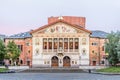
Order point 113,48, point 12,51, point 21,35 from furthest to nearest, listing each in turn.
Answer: point 21,35 < point 12,51 < point 113,48

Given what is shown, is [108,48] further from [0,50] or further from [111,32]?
[0,50]

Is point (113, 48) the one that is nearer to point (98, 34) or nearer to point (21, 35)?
point (98, 34)

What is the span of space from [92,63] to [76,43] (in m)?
5.89

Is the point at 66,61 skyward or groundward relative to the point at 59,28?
groundward

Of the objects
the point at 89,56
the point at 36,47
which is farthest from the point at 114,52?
the point at 36,47

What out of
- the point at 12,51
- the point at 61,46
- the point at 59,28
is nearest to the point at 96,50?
the point at 61,46

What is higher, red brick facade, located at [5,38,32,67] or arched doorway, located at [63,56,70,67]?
red brick facade, located at [5,38,32,67]

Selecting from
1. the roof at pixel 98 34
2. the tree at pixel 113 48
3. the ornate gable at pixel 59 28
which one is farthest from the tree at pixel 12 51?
the tree at pixel 113 48

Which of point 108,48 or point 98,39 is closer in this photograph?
point 108,48

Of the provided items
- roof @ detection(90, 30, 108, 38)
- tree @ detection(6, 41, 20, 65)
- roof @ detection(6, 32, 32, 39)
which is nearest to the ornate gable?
roof @ detection(90, 30, 108, 38)

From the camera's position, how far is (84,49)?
104m

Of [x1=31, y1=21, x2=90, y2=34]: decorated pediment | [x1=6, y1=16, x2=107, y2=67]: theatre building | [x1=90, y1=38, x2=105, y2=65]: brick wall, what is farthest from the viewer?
[x1=90, y1=38, x2=105, y2=65]: brick wall

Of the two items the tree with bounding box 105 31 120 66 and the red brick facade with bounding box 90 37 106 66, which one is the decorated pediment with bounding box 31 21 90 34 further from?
the tree with bounding box 105 31 120 66

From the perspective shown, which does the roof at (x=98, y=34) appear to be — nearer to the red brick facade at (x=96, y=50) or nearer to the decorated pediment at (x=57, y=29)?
the red brick facade at (x=96, y=50)
